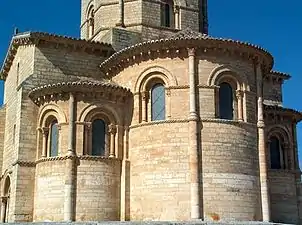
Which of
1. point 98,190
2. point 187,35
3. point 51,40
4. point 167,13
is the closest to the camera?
point 98,190

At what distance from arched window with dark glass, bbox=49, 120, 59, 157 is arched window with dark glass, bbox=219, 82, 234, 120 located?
6.34 m

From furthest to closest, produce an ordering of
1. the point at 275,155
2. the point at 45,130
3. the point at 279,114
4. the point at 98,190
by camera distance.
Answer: the point at 275,155 → the point at 279,114 → the point at 45,130 → the point at 98,190

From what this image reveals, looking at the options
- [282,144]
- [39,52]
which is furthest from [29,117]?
[282,144]

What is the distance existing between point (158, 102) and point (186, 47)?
7.61ft

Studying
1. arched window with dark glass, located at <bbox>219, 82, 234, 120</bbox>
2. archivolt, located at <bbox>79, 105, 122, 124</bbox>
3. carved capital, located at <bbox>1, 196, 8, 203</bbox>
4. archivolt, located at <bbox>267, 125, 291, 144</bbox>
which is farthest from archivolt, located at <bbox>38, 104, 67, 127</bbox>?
archivolt, located at <bbox>267, 125, 291, 144</bbox>

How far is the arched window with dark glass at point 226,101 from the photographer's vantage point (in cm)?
1823

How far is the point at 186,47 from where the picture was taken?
1817 cm

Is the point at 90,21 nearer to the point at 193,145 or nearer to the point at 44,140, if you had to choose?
Result: the point at 44,140

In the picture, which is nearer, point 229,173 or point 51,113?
point 229,173

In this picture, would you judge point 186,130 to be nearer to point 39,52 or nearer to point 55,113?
point 55,113

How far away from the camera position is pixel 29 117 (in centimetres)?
1952

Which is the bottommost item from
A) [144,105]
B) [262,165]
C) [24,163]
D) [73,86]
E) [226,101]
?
[262,165]

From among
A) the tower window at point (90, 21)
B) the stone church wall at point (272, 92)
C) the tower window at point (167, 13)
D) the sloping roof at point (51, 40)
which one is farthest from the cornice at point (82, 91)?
the stone church wall at point (272, 92)

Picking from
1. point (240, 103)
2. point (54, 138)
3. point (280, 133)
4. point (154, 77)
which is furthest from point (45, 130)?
point (280, 133)
